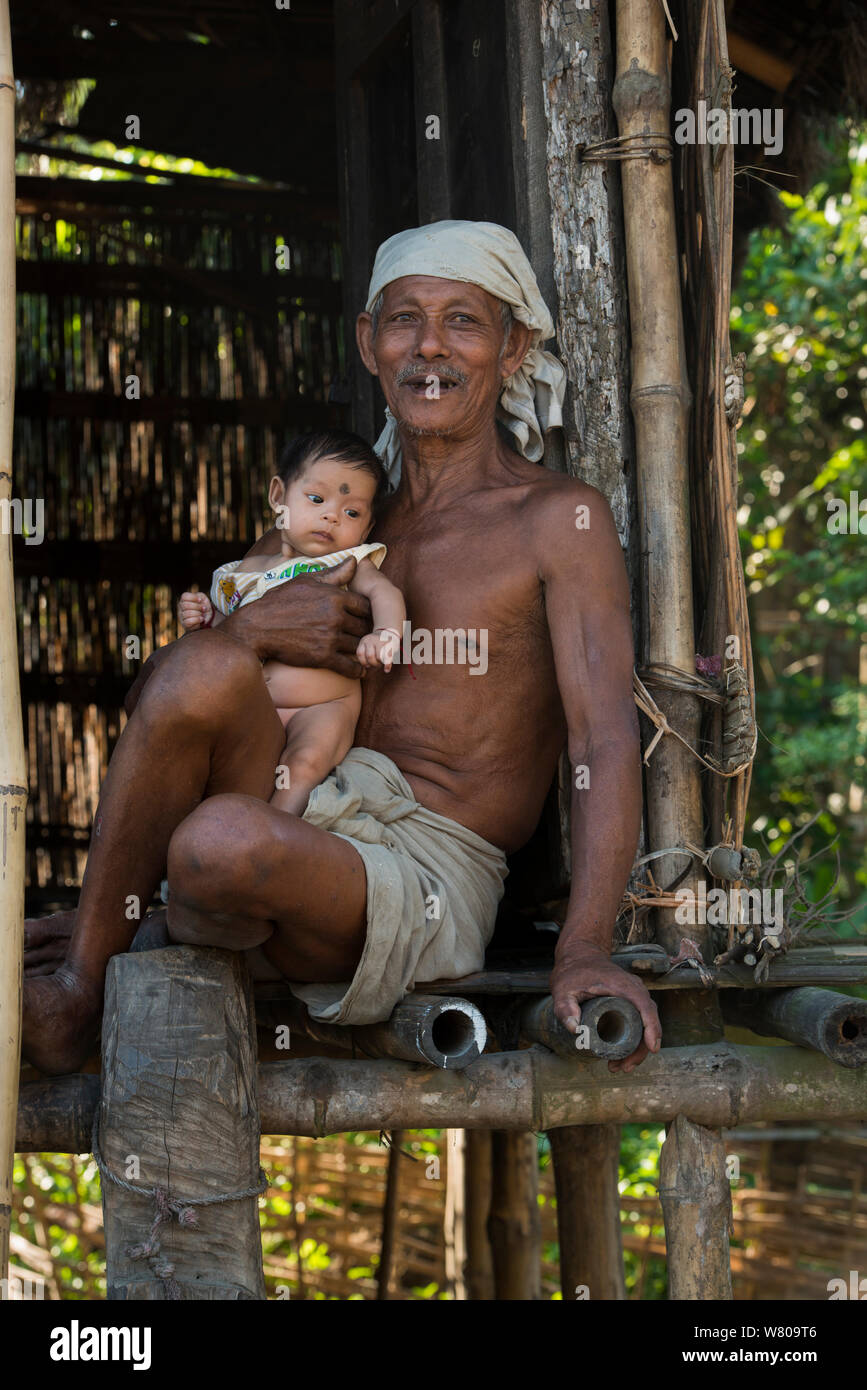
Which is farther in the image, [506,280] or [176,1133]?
[506,280]

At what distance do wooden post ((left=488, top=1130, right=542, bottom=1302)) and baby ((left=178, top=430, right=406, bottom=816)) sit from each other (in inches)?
103

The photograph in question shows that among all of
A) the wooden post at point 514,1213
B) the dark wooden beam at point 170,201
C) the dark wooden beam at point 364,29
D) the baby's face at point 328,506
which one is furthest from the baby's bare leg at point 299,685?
the dark wooden beam at point 170,201

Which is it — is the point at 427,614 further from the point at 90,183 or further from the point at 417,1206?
the point at 417,1206

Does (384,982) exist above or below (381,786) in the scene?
below

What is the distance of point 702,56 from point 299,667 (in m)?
1.44

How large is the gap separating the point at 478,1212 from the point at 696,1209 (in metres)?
2.63

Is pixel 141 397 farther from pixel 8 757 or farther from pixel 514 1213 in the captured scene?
pixel 8 757

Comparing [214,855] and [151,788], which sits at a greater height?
[151,788]

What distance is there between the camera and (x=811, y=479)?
28.0 ft

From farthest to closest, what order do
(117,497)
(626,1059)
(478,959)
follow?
(117,497) < (478,959) < (626,1059)

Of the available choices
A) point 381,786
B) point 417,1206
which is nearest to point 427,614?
point 381,786

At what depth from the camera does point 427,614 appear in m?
2.75

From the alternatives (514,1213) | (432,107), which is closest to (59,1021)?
(432,107)

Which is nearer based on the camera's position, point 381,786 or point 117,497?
point 381,786
